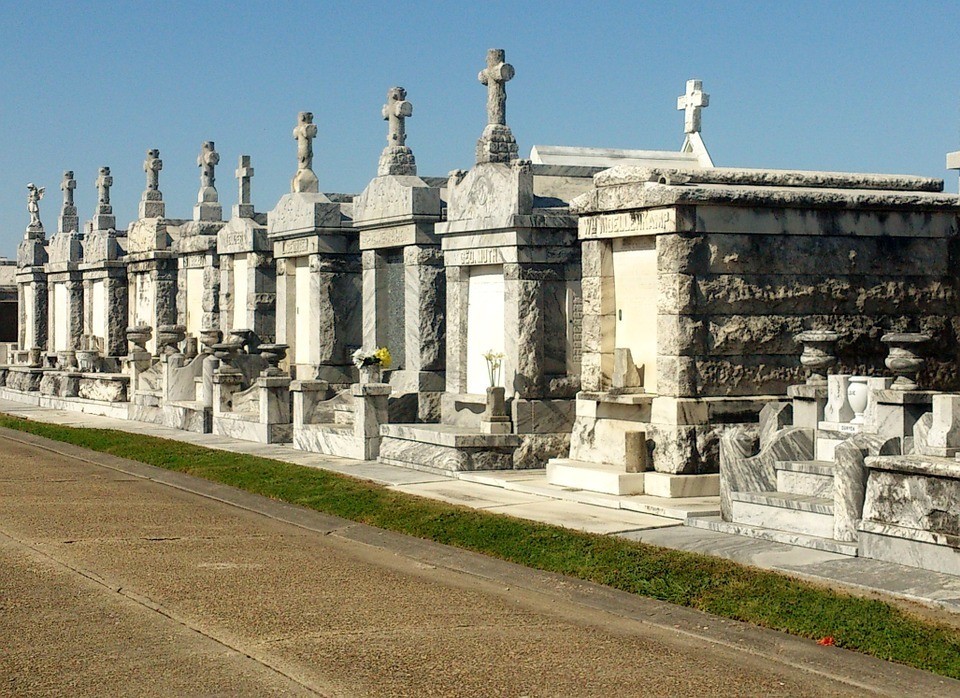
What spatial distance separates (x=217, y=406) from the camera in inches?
911

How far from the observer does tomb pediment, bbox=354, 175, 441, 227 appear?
20078mm

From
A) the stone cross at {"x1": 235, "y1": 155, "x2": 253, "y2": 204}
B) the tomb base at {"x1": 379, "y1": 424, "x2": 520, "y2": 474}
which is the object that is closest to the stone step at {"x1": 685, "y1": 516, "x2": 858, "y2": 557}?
the tomb base at {"x1": 379, "y1": 424, "x2": 520, "y2": 474}

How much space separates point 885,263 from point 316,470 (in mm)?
6775

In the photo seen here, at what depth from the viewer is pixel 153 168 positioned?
3142 cm

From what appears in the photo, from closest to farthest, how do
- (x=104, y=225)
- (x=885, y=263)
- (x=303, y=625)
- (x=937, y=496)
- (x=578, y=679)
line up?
(x=578, y=679) < (x=303, y=625) < (x=937, y=496) < (x=885, y=263) < (x=104, y=225)

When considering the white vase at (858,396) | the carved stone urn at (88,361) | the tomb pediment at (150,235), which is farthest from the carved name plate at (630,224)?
the carved stone urn at (88,361)

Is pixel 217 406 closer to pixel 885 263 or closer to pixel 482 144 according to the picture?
pixel 482 144

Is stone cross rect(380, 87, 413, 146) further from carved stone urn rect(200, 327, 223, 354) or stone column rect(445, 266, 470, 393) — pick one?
carved stone urn rect(200, 327, 223, 354)

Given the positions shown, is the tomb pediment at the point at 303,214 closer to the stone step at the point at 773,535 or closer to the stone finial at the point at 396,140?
the stone finial at the point at 396,140

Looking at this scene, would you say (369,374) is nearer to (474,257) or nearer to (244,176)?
(474,257)

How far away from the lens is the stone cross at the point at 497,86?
60.0 feet

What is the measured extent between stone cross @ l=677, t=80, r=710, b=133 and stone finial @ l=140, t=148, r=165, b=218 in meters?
13.4

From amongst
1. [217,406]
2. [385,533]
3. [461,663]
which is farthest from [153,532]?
[217,406]

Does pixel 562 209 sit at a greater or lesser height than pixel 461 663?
greater
